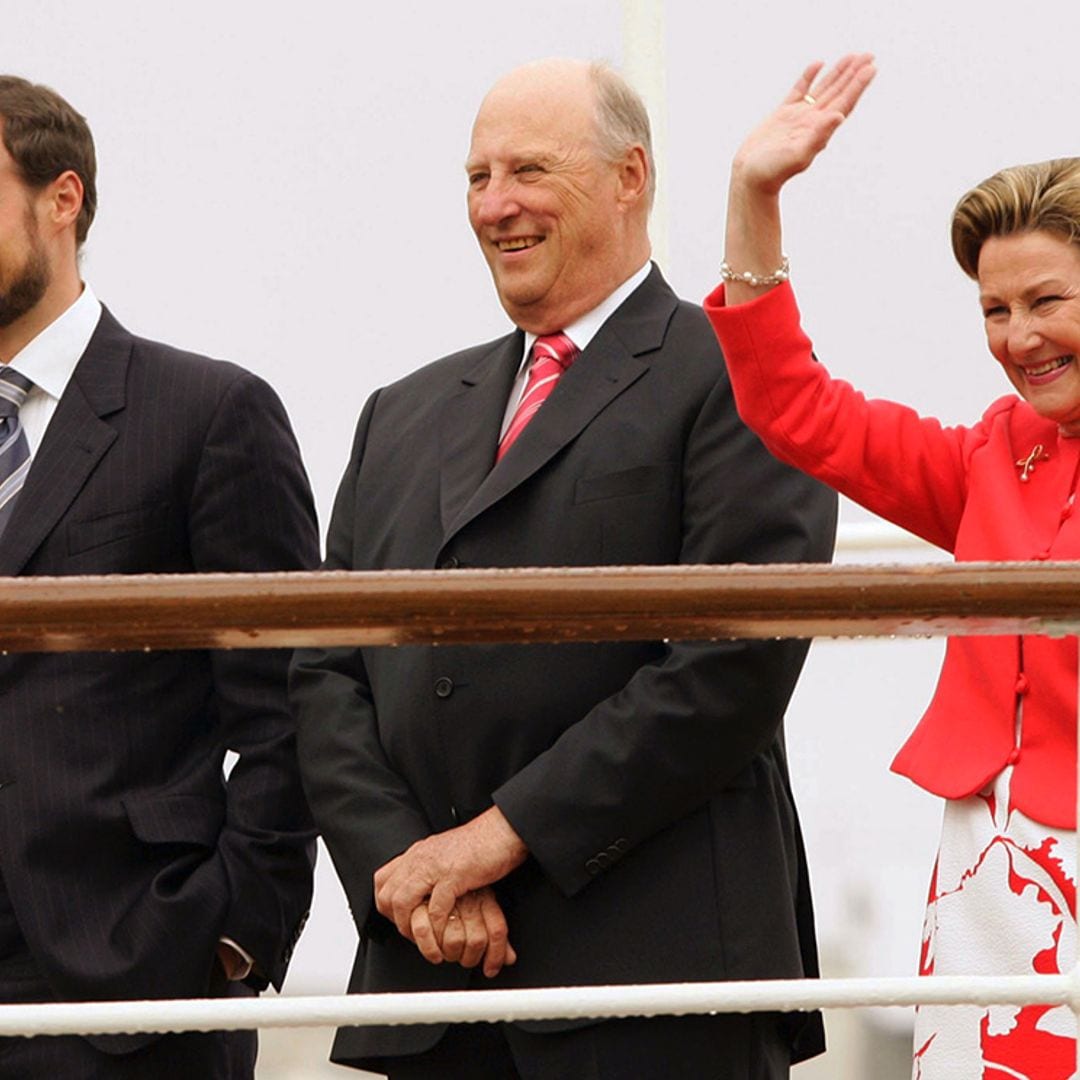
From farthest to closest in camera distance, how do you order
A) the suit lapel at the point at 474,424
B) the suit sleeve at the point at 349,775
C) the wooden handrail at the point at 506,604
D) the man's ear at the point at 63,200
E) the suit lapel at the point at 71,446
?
1. the man's ear at the point at 63,200
2. the suit lapel at the point at 71,446
3. the suit lapel at the point at 474,424
4. the suit sleeve at the point at 349,775
5. the wooden handrail at the point at 506,604

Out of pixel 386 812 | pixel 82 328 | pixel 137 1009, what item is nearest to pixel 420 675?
pixel 386 812

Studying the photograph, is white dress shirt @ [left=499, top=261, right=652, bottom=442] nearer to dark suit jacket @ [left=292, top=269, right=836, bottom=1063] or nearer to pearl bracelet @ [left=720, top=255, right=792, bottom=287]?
dark suit jacket @ [left=292, top=269, right=836, bottom=1063]

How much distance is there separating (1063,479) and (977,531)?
0.13m

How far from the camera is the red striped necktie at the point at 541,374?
11.9 ft

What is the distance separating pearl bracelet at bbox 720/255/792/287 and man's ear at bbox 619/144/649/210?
2.17 ft

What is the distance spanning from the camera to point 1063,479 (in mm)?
3012

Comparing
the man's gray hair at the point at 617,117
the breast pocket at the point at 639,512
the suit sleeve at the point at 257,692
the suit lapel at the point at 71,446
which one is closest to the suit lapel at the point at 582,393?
the breast pocket at the point at 639,512

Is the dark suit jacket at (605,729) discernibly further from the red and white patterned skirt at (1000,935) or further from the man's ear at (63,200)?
the man's ear at (63,200)

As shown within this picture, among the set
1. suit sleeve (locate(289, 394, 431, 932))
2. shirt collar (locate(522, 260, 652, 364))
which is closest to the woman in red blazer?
shirt collar (locate(522, 260, 652, 364))

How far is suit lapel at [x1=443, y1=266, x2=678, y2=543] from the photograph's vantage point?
3500mm

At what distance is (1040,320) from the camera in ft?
9.86

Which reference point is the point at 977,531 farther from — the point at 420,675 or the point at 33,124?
the point at 33,124

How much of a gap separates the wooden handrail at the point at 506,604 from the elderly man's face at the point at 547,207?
4.72 feet

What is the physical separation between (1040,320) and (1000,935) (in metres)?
0.76
